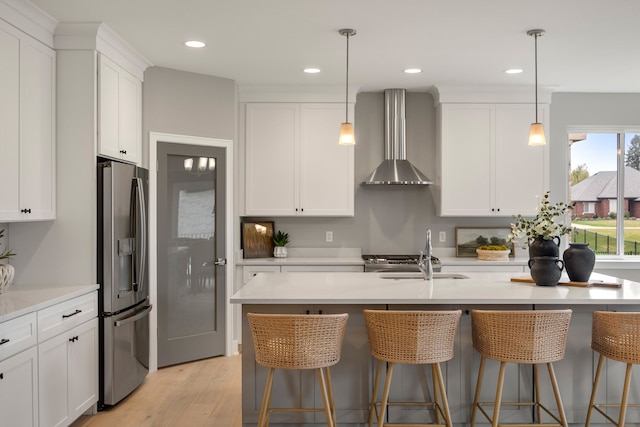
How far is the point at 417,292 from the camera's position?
3.27 m

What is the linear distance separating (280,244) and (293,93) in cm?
148

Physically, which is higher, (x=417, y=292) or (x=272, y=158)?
A: (x=272, y=158)

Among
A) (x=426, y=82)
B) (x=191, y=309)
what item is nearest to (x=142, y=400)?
(x=191, y=309)

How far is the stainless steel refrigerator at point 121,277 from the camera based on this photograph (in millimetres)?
3781

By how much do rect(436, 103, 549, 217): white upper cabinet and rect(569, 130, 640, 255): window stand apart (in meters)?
0.63

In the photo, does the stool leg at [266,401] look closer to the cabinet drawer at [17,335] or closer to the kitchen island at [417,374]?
the kitchen island at [417,374]

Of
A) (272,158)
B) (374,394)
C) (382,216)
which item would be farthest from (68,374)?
(382,216)

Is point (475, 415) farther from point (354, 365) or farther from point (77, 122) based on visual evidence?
point (77, 122)

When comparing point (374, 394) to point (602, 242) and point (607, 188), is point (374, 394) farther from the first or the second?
point (607, 188)

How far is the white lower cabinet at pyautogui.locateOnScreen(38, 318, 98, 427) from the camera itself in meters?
3.06

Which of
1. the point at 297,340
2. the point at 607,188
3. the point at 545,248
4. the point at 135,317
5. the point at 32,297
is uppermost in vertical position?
the point at 607,188

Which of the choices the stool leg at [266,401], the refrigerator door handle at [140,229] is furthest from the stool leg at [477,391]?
the refrigerator door handle at [140,229]

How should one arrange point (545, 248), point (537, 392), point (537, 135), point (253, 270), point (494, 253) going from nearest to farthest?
point (537, 392), point (545, 248), point (537, 135), point (253, 270), point (494, 253)

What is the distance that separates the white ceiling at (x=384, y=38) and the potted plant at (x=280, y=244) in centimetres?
149
